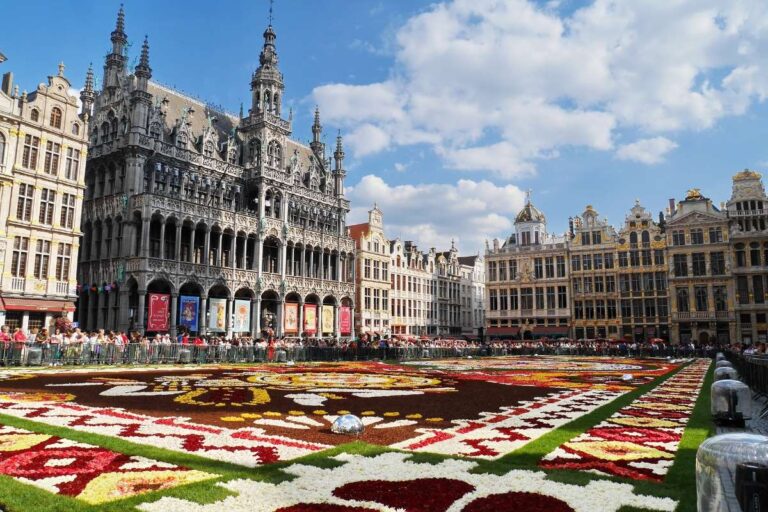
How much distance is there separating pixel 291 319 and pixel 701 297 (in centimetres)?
3903

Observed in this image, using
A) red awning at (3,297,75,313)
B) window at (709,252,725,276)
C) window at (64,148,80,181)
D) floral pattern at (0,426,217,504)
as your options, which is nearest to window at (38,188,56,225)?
window at (64,148,80,181)

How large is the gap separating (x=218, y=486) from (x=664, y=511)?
3.37 meters

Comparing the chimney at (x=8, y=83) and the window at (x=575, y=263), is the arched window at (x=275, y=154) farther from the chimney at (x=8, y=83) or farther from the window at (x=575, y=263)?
the window at (x=575, y=263)

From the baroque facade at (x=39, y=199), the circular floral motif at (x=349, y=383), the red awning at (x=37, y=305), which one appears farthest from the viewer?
the baroque facade at (x=39, y=199)

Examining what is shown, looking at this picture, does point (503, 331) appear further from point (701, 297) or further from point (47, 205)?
point (47, 205)

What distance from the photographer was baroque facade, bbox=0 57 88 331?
2892 cm

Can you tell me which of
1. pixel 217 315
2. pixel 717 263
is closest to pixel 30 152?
pixel 217 315

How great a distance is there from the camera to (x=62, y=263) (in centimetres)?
3164

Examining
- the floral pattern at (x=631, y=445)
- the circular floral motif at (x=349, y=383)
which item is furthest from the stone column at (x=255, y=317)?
the floral pattern at (x=631, y=445)

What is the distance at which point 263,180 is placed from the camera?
148 feet

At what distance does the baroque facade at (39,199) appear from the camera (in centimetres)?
2892

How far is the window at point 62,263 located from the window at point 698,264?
5318 cm

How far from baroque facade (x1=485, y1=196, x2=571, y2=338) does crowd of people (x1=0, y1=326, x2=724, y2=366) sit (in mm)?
17102

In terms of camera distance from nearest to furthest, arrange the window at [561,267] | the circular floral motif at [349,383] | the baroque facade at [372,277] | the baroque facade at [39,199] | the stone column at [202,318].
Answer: the circular floral motif at [349,383] < the baroque facade at [39,199] < the stone column at [202,318] < the baroque facade at [372,277] < the window at [561,267]
